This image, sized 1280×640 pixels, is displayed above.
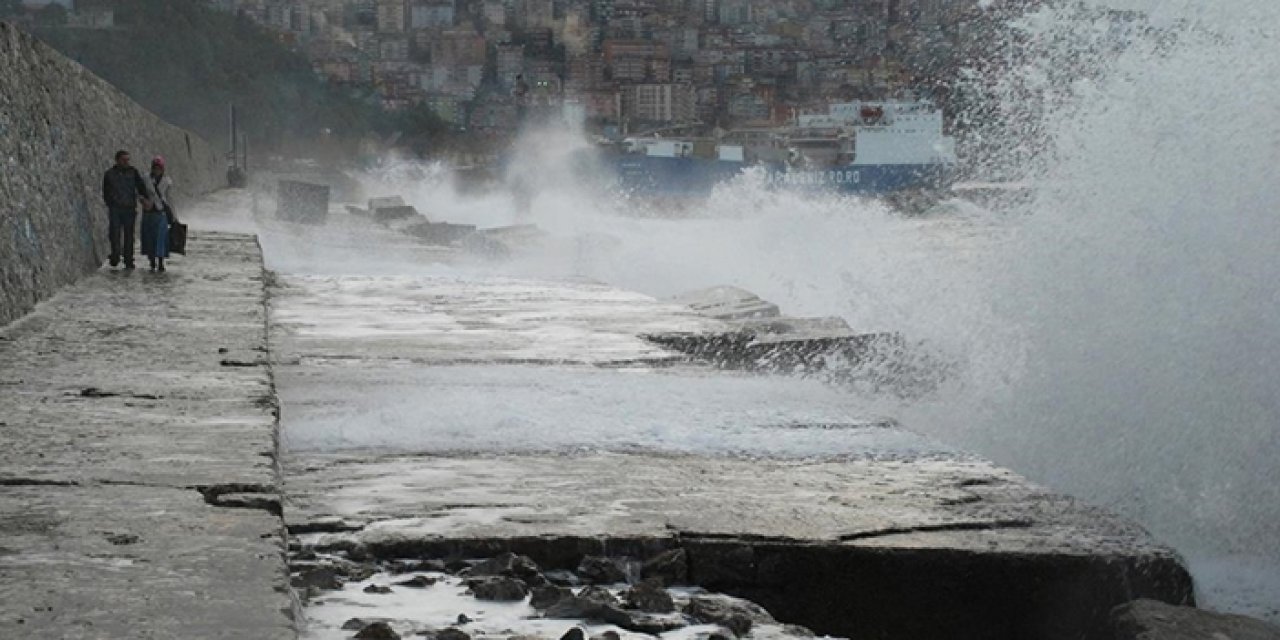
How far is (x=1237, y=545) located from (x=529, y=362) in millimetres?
3327

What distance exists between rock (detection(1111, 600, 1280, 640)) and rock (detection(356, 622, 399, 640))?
1437 mm

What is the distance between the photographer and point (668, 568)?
138 inches

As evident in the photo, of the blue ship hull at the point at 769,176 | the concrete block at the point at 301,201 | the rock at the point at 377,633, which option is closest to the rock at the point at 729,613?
the rock at the point at 377,633

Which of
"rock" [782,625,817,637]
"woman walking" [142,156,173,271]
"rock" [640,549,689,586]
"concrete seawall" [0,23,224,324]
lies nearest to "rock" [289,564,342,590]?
"rock" [640,549,689,586]

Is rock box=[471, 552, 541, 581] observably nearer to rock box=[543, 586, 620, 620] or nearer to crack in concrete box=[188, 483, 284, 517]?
rock box=[543, 586, 620, 620]

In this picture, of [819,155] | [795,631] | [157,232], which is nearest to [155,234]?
[157,232]

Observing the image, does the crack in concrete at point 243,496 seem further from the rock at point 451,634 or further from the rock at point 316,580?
the rock at point 451,634

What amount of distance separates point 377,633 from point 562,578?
26.8 inches

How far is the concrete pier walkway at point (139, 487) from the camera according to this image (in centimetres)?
235

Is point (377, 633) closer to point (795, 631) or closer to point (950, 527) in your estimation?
point (795, 631)

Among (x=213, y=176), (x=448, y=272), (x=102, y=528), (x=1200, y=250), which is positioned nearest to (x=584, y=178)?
(x=213, y=176)

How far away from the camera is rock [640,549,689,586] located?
348 centimetres

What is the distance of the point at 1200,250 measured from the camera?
7371 mm

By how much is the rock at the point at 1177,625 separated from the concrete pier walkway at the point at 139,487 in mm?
1641
